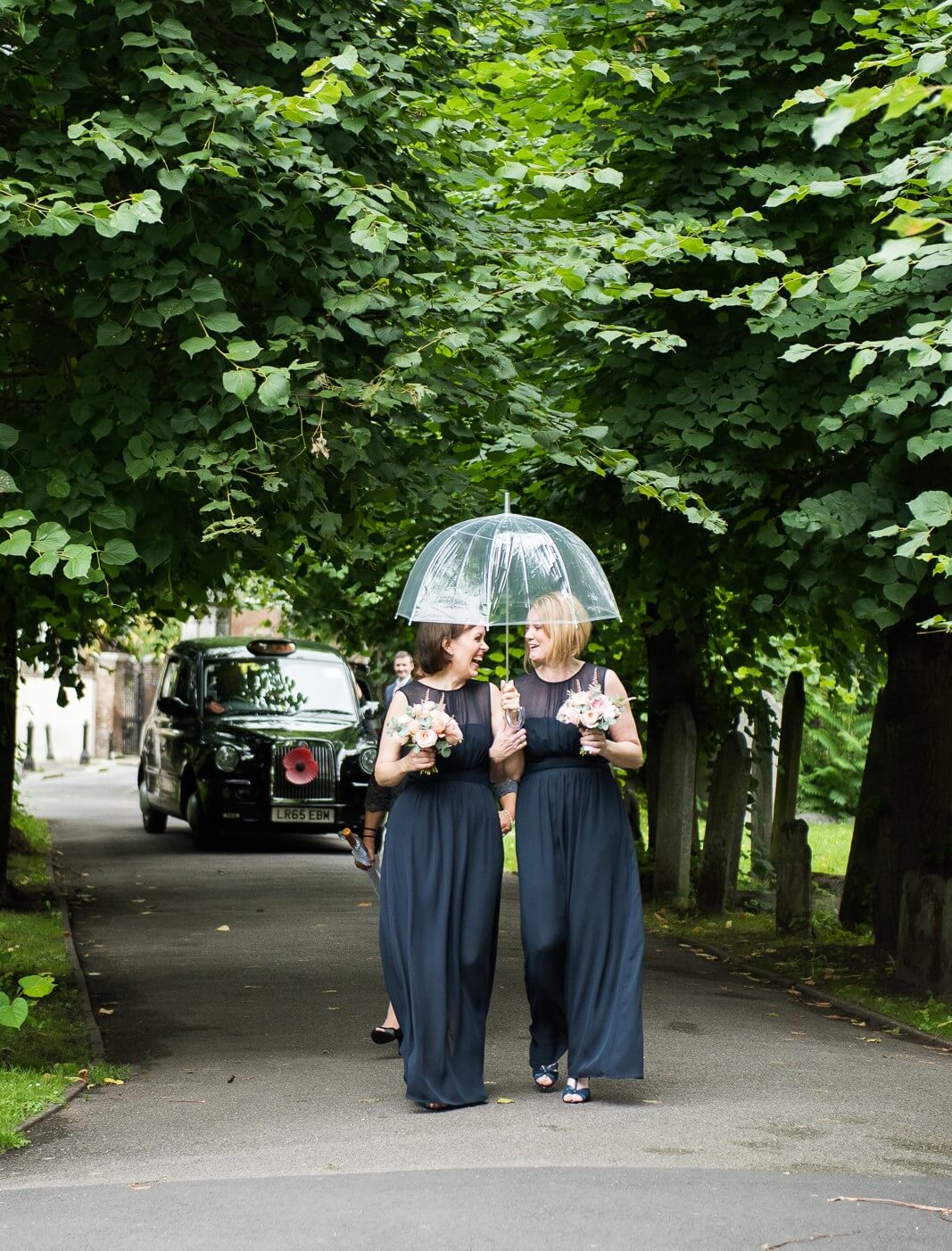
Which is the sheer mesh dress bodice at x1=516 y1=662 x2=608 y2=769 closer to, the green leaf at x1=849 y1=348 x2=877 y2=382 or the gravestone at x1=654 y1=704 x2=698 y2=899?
the green leaf at x1=849 y1=348 x2=877 y2=382

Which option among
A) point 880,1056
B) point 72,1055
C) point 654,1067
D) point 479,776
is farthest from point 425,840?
point 880,1056

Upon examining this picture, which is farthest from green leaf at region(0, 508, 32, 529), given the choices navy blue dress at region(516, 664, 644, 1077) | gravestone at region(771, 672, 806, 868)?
gravestone at region(771, 672, 806, 868)

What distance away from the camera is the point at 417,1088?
21.3ft

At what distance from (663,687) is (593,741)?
872 centimetres

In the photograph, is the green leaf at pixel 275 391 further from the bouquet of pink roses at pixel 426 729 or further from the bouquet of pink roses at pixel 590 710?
the bouquet of pink roses at pixel 590 710

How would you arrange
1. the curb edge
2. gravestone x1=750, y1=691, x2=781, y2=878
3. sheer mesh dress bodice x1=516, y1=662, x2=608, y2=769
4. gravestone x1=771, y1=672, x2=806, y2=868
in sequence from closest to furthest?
sheer mesh dress bodice x1=516, y1=662, x2=608, y2=769 → the curb edge → gravestone x1=771, y1=672, x2=806, y2=868 → gravestone x1=750, y1=691, x2=781, y2=878

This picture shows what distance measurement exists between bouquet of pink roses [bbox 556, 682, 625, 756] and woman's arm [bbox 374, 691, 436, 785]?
553mm

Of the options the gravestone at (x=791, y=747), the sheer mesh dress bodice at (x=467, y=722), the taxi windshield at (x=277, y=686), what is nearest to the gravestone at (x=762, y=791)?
Answer: the gravestone at (x=791, y=747)

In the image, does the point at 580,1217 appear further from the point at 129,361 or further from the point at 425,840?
the point at 129,361

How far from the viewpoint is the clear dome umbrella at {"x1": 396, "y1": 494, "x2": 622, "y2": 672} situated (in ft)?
22.9

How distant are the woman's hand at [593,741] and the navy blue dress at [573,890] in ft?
0.41

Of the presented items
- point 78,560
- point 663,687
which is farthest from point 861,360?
point 663,687

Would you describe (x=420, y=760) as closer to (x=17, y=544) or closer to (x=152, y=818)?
(x=17, y=544)

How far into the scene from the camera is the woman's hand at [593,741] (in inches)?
262
